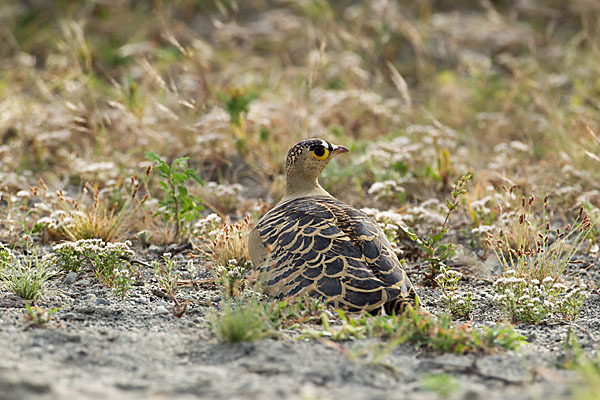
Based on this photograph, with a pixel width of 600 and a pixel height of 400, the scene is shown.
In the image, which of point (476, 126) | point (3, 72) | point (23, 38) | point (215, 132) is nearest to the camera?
point (215, 132)

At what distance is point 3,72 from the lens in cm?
949

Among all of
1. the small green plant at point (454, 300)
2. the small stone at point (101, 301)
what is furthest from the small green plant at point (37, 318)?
the small green plant at point (454, 300)

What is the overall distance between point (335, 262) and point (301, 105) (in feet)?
12.8

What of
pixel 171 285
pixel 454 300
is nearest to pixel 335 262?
pixel 454 300

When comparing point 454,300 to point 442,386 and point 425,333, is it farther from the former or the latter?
point 442,386

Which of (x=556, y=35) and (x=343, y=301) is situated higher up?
(x=556, y=35)

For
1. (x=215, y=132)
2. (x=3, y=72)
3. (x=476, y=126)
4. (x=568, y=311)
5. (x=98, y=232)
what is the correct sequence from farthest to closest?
(x=3, y=72) < (x=476, y=126) < (x=215, y=132) < (x=98, y=232) < (x=568, y=311)

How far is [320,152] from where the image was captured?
200 inches

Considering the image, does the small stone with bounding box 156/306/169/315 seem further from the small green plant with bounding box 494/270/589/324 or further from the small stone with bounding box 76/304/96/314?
the small green plant with bounding box 494/270/589/324

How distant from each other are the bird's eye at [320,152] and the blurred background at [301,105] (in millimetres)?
971

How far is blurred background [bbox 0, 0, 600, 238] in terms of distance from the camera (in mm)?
6648

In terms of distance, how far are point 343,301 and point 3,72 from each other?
7.62 meters

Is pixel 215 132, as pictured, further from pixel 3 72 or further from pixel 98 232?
pixel 3 72

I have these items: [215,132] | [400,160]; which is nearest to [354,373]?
Result: [400,160]
